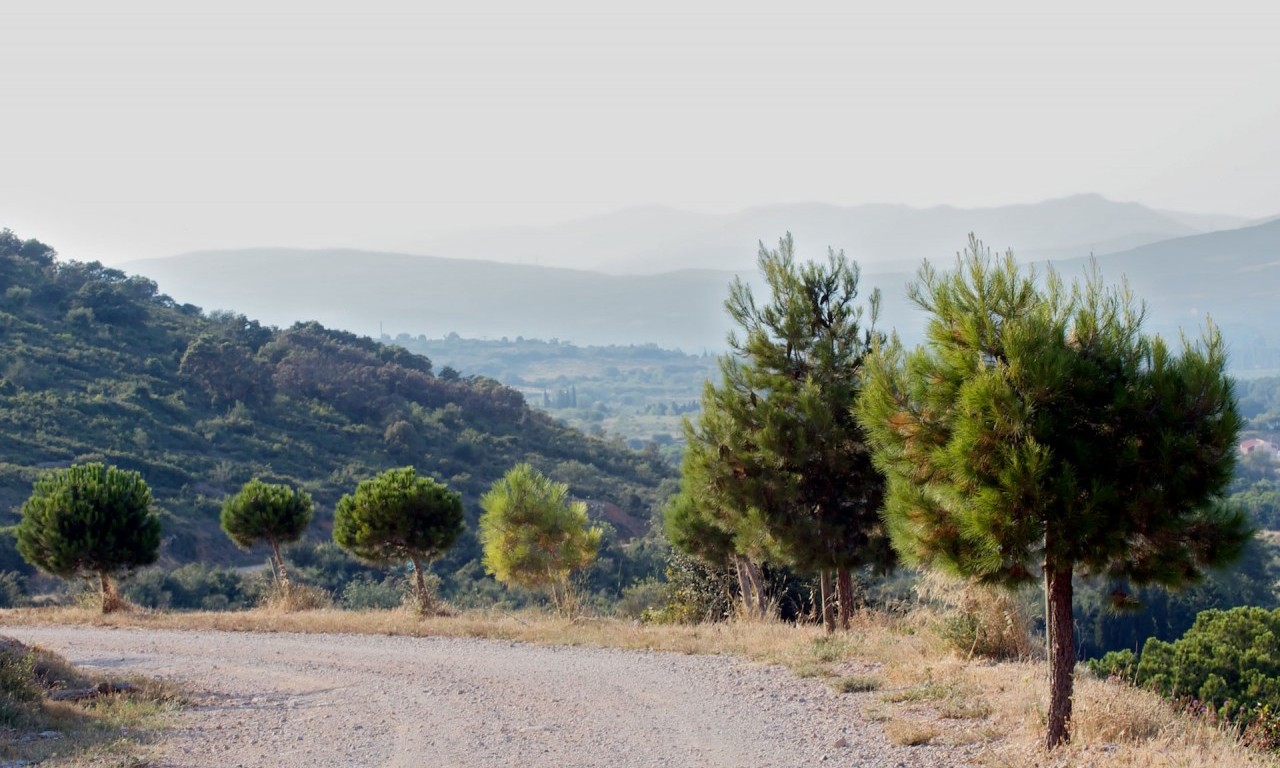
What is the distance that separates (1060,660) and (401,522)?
1304 cm

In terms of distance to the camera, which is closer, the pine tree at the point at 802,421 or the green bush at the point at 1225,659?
the pine tree at the point at 802,421

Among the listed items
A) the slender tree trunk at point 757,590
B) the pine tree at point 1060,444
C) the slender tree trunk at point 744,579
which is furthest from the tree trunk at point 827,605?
the pine tree at point 1060,444

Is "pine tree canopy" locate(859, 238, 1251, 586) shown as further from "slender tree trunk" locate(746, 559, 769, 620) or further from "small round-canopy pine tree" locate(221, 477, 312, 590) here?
"small round-canopy pine tree" locate(221, 477, 312, 590)

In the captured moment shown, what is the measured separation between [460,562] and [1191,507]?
Answer: 108 ft

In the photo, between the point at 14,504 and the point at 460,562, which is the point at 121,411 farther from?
the point at 460,562

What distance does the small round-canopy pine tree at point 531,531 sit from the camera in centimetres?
1902

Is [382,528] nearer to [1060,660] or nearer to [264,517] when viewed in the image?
[264,517]

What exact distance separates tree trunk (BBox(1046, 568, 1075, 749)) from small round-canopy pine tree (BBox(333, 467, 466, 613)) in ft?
41.0

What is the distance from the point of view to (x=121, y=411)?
155 ft

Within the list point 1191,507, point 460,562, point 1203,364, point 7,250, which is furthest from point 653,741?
point 7,250

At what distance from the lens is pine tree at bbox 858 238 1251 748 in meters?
6.70

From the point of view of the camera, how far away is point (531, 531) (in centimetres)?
1892

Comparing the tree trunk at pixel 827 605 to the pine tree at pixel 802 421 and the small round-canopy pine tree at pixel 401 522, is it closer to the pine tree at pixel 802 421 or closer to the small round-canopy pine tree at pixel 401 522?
the pine tree at pixel 802 421

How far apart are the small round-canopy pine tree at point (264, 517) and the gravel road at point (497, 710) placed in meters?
6.15
